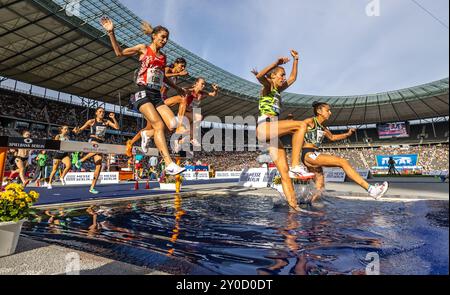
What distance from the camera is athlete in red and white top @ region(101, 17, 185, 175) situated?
3723 mm

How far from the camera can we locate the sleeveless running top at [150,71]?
3840 millimetres

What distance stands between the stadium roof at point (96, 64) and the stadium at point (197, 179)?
13 centimetres

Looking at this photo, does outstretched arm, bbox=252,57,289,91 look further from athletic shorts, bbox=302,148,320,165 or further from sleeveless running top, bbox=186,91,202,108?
sleeveless running top, bbox=186,91,202,108

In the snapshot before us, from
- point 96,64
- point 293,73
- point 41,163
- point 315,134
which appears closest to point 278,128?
point 293,73

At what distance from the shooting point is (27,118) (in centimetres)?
3106

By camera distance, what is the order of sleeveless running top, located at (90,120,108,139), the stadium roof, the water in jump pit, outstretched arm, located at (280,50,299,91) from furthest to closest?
the stadium roof
sleeveless running top, located at (90,120,108,139)
outstretched arm, located at (280,50,299,91)
the water in jump pit

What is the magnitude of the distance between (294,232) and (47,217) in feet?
12.3

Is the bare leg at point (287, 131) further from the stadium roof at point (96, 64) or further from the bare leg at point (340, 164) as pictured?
the stadium roof at point (96, 64)

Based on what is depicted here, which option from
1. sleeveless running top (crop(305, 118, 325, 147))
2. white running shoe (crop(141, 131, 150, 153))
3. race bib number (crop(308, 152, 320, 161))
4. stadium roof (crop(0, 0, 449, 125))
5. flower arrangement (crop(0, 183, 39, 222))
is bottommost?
flower arrangement (crop(0, 183, 39, 222))

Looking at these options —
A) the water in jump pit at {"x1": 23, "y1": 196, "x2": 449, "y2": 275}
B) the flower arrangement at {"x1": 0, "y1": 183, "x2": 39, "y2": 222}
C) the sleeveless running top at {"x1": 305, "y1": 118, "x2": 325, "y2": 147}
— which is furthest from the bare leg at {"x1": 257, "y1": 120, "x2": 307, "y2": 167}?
the flower arrangement at {"x1": 0, "y1": 183, "x2": 39, "y2": 222}

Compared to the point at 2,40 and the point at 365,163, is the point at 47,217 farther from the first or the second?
the point at 365,163

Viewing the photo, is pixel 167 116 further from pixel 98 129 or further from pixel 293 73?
pixel 98 129

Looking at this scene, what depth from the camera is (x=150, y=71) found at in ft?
12.7

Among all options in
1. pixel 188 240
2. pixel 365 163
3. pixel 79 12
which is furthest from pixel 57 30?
pixel 365 163
